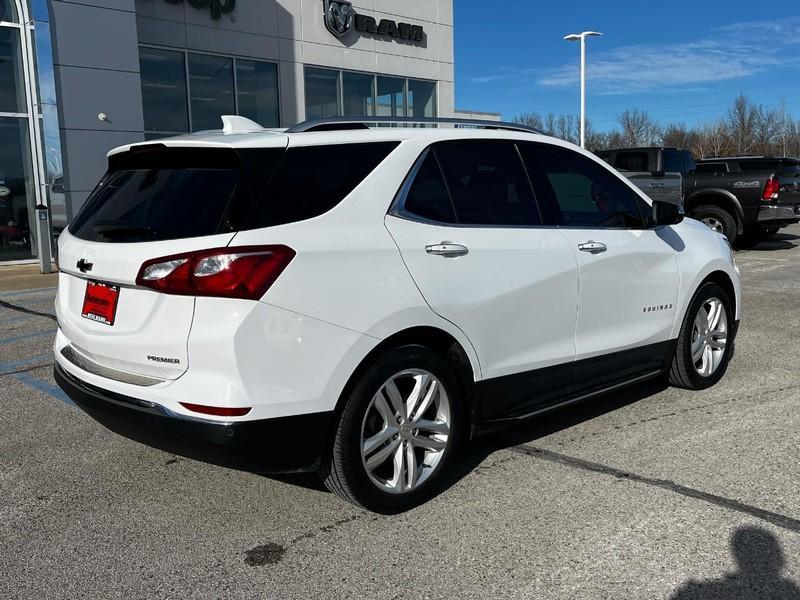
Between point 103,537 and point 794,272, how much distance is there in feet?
38.3

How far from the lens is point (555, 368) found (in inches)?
163

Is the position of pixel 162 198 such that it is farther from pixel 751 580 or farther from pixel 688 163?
pixel 688 163

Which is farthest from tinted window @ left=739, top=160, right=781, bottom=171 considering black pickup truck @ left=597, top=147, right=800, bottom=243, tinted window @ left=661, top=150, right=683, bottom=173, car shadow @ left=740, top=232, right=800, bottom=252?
car shadow @ left=740, top=232, right=800, bottom=252

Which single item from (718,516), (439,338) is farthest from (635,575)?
(439,338)

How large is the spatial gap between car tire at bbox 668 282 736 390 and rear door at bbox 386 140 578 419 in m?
1.38

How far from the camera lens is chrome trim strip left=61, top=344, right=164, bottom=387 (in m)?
3.20

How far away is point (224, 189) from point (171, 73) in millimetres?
15342

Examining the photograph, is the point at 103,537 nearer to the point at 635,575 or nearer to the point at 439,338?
the point at 439,338

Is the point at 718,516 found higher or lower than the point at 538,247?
lower

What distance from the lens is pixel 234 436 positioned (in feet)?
Result: 9.85

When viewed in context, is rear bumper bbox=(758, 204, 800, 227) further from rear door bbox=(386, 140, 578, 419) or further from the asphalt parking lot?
rear door bbox=(386, 140, 578, 419)

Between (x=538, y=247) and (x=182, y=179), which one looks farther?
(x=538, y=247)

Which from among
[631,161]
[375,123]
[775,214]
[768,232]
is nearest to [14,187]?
[631,161]

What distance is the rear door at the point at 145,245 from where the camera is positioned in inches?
121
